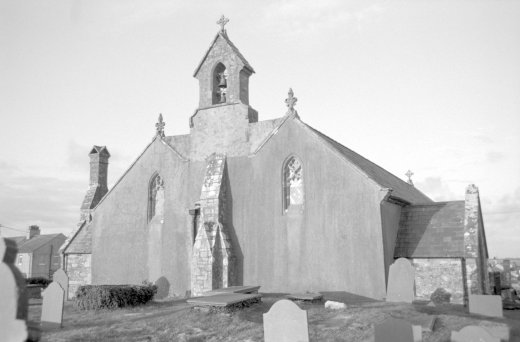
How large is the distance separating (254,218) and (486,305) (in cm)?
983

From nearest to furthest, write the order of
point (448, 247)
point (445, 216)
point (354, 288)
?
point (354, 288) → point (448, 247) → point (445, 216)

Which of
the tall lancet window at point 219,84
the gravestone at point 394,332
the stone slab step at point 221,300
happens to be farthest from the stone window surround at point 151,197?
the gravestone at point 394,332

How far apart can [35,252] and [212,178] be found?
44280 mm

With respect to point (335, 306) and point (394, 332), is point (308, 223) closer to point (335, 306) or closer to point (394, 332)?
point (335, 306)

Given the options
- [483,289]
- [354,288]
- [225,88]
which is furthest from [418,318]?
[225,88]

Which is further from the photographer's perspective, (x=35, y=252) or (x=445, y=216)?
(x=35, y=252)

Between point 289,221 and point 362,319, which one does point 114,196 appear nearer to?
point 289,221

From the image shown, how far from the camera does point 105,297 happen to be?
1620 centimetres

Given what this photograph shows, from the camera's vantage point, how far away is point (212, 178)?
21016mm

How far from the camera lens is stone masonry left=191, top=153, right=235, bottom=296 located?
18984 millimetres

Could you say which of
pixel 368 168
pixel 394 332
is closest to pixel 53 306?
pixel 394 332

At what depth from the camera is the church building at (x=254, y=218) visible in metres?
18.2

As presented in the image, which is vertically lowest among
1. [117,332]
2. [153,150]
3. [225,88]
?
[117,332]

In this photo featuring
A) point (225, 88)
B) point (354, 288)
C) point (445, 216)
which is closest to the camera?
point (354, 288)
